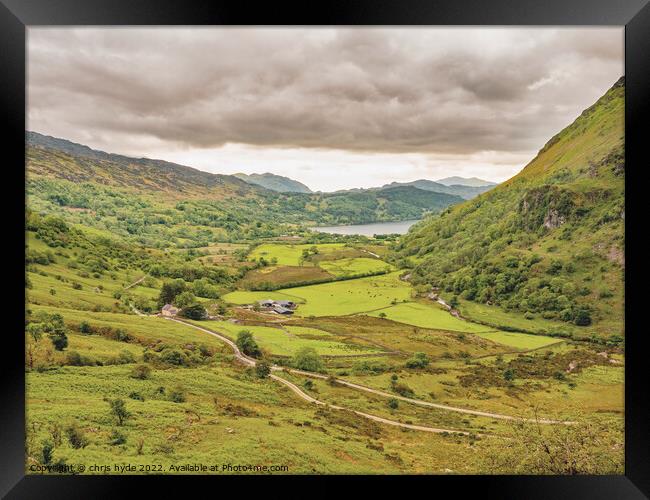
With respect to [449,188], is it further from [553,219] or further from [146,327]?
[146,327]

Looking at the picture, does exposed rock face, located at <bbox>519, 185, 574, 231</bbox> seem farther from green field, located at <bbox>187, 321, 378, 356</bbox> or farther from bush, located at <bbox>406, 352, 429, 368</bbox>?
green field, located at <bbox>187, 321, 378, 356</bbox>

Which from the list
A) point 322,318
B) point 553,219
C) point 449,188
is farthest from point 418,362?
point 553,219

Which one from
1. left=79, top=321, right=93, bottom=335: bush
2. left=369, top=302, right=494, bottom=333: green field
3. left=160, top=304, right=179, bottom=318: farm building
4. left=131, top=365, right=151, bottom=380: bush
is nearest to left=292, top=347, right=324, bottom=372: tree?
left=369, top=302, right=494, bottom=333: green field

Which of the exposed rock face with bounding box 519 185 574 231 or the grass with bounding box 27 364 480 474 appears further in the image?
the exposed rock face with bounding box 519 185 574 231

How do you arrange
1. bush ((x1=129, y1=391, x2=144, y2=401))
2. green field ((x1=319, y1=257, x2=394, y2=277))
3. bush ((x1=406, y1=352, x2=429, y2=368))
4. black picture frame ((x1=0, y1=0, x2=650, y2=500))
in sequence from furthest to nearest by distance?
green field ((x1=319, y1=257, x2=394, y2=277)), bush ((x1=406, y1=352, x2=429, y2=368)), bush ((x1=129, y1=391, x2=144, y2=401)), black picture frame ((x1=0, y1=0, x2=650, y2=500))

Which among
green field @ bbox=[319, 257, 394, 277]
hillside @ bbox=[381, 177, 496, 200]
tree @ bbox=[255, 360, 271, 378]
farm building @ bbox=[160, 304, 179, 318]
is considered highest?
hillside @ bbox=[381, 177, 496, 200]

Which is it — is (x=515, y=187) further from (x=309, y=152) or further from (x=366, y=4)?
(x=366, y=4)
